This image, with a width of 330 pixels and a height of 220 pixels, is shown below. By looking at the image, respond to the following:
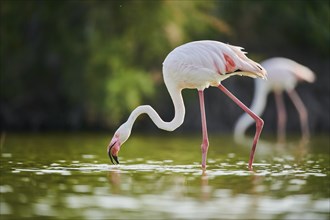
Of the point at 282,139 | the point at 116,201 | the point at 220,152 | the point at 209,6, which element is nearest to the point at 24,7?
the point at 209,6

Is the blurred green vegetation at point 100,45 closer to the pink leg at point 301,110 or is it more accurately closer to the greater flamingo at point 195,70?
the pink leg at point 301,110

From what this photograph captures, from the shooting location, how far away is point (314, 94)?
69.9ft

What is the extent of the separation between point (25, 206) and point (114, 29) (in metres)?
13.2

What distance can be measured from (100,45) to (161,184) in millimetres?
11058

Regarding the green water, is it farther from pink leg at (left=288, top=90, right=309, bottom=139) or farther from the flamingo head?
pink leg at (left=288, top=90, right=309, bottom=139)

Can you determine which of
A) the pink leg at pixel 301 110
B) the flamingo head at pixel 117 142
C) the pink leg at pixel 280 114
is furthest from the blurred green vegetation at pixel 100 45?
the flamingo head at pixel 117 142

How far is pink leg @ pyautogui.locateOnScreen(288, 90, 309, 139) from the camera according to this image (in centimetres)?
1894

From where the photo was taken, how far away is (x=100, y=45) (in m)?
18.8

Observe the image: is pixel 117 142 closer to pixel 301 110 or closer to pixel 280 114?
pixel 280 114

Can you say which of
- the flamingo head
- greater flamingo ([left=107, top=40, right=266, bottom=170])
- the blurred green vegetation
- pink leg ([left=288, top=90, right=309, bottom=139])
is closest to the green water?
the flamingo head

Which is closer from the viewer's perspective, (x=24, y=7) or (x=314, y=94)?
(x=24, y=7)

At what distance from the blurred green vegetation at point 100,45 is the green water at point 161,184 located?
16.9ft

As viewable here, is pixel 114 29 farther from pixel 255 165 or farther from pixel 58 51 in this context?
pixel 255 165

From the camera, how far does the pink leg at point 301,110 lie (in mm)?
18942
